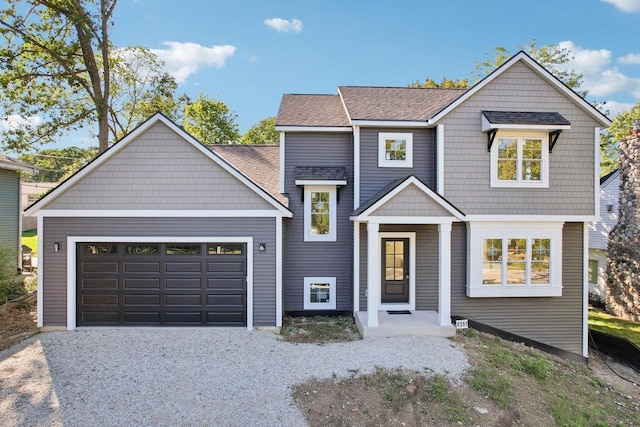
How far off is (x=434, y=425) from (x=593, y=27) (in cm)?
2273

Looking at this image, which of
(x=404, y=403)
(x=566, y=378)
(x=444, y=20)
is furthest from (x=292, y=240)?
(x=444, y=20)

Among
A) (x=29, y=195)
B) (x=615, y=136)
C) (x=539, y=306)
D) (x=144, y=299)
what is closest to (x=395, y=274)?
(x=539, y=306)

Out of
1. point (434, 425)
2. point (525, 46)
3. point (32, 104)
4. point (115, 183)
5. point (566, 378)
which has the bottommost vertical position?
point (566, 378)

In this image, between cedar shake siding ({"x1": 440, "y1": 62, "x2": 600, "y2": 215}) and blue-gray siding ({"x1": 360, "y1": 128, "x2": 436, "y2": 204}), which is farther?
blue-gray siding ({"x1": 360, "y1": 128, "x2": 436, "y2": 204})

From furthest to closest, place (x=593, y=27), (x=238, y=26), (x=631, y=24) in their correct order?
(x=593, y=27) < (x=631, y=24) < (x=238, y=26)

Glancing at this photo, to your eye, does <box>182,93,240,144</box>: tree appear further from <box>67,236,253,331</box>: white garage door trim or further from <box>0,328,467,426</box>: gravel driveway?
<box>0,328,467,426</box>: gravel driveway

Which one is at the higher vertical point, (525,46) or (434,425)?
(525,46)

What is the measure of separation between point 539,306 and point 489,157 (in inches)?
183

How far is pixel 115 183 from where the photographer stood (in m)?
8.40

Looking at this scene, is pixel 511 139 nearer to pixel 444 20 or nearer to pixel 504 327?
pixel 504 327

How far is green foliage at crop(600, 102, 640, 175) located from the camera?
28428 mm

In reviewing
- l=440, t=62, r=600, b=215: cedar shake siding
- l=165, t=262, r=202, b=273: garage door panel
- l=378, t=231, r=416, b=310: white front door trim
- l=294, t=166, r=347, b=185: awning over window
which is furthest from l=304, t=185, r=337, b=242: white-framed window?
l=440, t=62, r=600, b=215: cedar shake siding

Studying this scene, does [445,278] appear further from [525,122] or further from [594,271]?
[594,271]

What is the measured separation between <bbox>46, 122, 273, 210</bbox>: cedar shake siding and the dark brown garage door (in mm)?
1125
